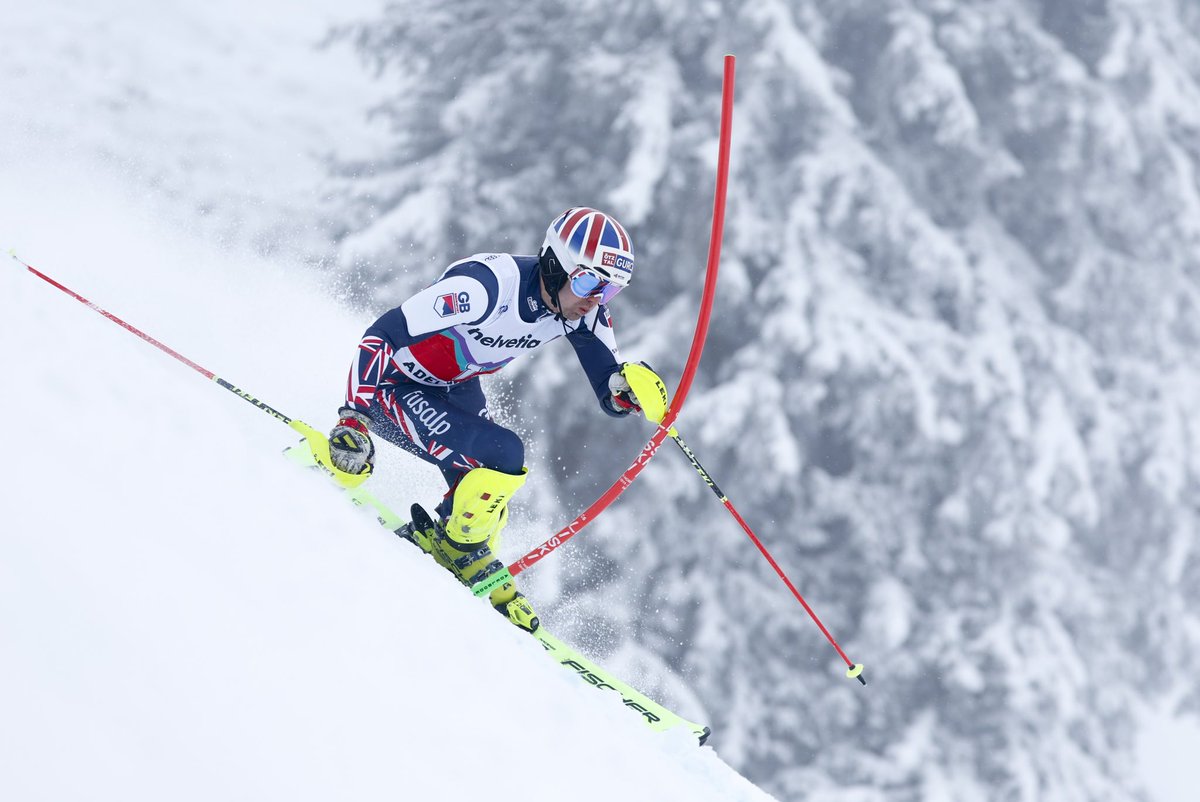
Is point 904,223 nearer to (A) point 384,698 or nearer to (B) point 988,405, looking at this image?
(B) point 988,405

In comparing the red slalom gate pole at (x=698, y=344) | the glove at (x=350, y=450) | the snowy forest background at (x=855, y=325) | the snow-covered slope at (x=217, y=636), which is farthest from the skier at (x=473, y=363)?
the snowy forest background at (x=855, y=325)

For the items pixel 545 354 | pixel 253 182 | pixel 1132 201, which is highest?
pixel 1132 201

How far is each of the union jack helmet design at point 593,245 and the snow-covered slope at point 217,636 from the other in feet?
4.13

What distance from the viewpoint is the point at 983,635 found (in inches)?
440

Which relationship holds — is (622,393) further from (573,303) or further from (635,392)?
(573,303)

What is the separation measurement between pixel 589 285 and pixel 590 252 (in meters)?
0.14

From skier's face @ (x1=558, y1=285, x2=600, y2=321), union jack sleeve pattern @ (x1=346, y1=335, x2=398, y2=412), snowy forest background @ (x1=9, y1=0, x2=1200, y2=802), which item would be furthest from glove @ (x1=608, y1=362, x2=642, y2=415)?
snowy forest background @ (x1=9, y1=0, x2=1200, y2=802)

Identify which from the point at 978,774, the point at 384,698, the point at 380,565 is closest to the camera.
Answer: the point at 384,698

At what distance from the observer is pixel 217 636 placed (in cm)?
252

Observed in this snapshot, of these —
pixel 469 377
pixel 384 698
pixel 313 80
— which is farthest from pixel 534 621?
pixel 313 80

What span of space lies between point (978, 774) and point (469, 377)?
882cm

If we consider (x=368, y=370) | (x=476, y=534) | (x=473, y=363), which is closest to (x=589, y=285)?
(x=473, y=363)

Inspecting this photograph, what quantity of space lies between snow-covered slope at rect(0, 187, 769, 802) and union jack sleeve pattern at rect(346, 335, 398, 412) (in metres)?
0.65

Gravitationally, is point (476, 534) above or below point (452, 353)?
below
